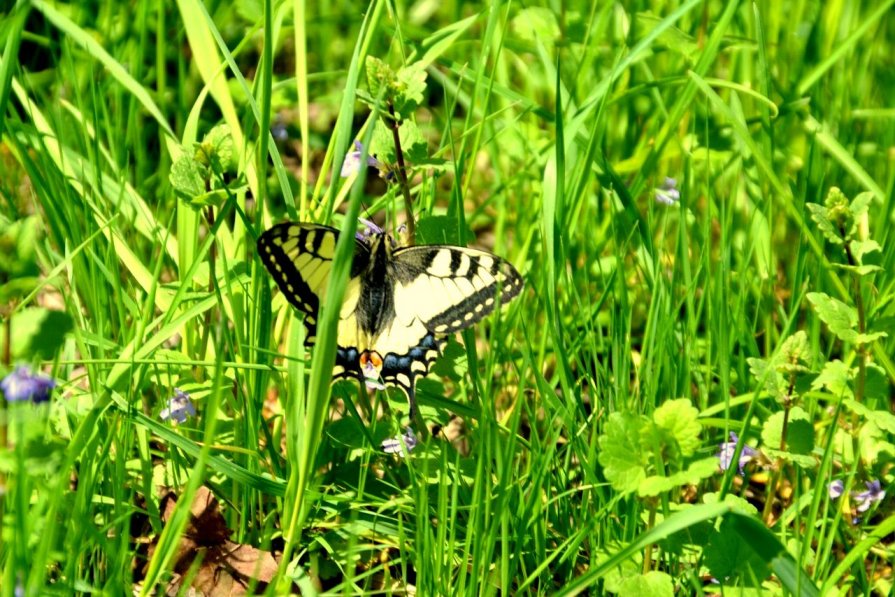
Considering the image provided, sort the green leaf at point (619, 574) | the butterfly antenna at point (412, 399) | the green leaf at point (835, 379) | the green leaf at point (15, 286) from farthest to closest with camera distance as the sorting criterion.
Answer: the butterfly antenna at point (412, 399), the green leaf at point (835, 379), the green leaf at point (619, 574), the green leaf at point (15, 286)

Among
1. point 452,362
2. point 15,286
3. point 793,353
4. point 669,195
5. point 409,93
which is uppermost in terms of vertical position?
point 409,93

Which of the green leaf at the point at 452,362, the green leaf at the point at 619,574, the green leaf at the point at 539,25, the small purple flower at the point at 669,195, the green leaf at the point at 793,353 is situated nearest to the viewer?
the green leaf at the point at 619,574

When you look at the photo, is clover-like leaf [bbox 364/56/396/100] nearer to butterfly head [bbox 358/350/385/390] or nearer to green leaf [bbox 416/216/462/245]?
green leaf [bbox 416/216/462/245]

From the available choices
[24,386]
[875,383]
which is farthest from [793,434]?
[24,386]

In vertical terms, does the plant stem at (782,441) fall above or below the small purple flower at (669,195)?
below

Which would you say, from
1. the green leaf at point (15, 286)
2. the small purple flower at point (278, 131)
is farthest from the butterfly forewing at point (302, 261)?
the small purple flower at point (278, 131)

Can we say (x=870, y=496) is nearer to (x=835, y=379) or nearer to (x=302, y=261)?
(x=835, y=379)

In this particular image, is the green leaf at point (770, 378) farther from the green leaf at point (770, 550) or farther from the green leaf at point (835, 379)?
the green leaf at point (770, 550)

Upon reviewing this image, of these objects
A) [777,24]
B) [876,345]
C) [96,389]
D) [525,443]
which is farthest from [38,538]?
[777,24]

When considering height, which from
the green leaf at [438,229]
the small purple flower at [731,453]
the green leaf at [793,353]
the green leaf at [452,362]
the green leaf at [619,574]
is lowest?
the green leaf at [619,574]
